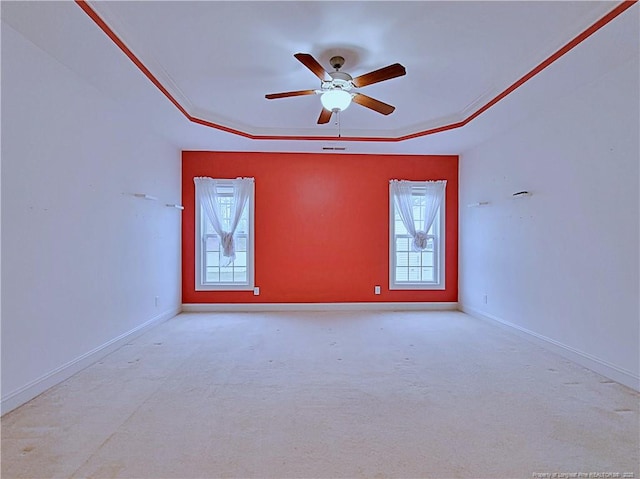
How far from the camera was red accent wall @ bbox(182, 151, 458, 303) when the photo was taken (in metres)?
5.70

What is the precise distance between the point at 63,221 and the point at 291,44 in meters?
2.28

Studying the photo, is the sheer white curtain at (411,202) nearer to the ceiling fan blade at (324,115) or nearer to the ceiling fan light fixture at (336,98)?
the ceiling fan blade at (324,115)

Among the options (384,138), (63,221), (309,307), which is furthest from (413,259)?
(63,221)

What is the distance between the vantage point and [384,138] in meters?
5.14

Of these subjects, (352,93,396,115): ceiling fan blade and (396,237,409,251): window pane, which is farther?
(396,237,409,251): window pane

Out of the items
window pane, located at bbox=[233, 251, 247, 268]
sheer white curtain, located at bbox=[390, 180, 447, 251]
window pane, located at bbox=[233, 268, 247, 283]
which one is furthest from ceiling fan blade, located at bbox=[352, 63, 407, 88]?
window pane, located at bbox=[233, 268, 247, 283]

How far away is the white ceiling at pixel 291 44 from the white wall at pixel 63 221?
277 millimetres

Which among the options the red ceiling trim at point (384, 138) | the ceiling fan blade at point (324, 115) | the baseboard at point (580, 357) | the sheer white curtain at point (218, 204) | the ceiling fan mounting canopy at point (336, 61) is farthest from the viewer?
the sheer white curtain at point (218, 204)

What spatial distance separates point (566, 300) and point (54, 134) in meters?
4.67

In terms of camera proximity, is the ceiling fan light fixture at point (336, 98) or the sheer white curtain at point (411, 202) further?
the sheer white curtain at point (411, 202)

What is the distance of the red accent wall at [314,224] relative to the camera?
5703mm

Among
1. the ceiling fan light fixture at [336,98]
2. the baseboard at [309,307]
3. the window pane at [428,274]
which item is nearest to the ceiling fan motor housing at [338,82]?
the ceiling fan light fixture at [336,98]

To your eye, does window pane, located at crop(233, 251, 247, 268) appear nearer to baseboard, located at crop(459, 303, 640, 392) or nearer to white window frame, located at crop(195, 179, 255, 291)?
white window frame, located at crop(195, 179, 255, 291)

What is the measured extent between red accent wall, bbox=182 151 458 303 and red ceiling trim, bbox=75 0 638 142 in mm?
783
